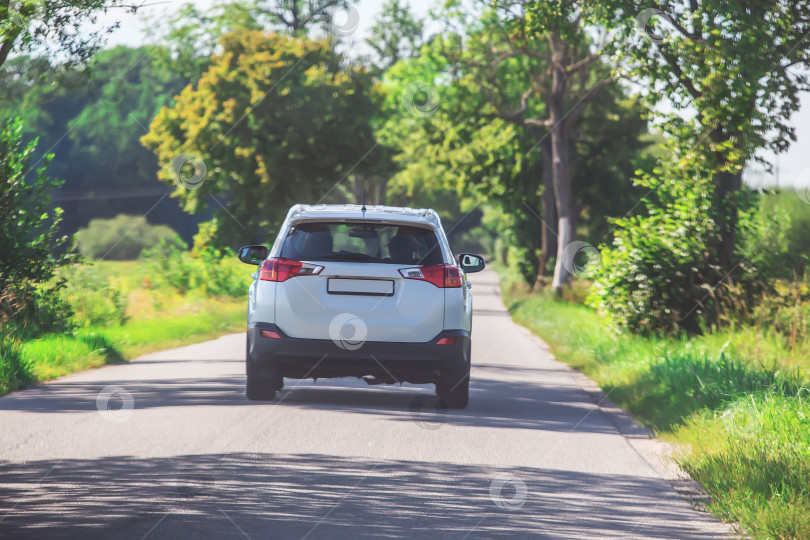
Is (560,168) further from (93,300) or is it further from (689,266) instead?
(93,300)

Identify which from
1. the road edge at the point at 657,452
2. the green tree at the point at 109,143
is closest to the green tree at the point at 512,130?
the road edge at the point at 657,452

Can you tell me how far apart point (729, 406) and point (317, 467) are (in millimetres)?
4189

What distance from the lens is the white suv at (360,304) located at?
972 centimetres

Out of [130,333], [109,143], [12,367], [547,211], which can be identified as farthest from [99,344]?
[109,143]

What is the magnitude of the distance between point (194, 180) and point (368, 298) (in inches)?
1393

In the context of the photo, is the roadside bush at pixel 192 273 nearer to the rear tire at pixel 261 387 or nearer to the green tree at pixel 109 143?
the rear tire at pixel 261 387

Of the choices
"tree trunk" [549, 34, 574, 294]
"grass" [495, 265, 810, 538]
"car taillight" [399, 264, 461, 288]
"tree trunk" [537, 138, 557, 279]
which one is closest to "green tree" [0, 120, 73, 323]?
"car taillight" [399, 264, 461, 288]

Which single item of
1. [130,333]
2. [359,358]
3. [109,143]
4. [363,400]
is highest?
[109,143]

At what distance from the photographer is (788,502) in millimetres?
6477

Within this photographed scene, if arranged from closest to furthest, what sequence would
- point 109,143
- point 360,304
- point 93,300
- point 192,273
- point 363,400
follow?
point 360,304
point 363,400
point 93,300
point 192,273
point 109,143

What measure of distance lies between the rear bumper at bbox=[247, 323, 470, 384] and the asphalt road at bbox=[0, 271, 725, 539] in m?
0.43

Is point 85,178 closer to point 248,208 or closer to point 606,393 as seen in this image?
point 248,208

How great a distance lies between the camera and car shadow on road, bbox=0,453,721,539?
19.1 feet

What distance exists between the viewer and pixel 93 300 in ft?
62.4
